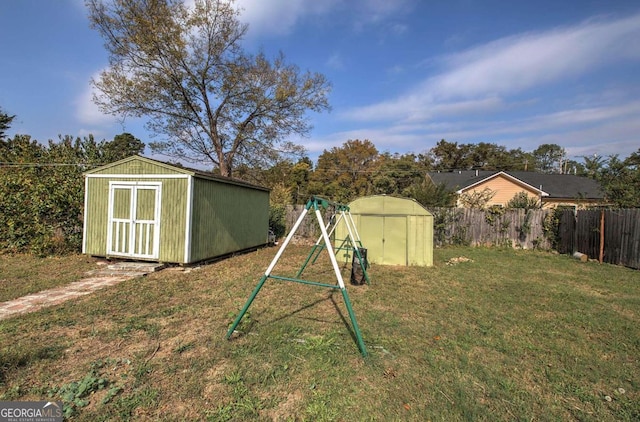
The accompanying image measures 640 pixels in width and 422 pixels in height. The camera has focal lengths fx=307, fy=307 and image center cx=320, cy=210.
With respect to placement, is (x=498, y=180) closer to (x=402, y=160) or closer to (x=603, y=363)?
(x=402, y=160)

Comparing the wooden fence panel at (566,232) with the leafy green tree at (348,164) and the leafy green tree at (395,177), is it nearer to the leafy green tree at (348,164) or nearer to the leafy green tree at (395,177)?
the leafy green tree at (395,177)

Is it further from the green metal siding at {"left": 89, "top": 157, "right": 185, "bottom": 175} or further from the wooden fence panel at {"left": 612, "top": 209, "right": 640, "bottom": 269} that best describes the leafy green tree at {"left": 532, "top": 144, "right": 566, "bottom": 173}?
the green metal siding at {"left": 89, "top": 157, "right": 185, "bottom": 175}

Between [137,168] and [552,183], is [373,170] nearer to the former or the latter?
[552,183]

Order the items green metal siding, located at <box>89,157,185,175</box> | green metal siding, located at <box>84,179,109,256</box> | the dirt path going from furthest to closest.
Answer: green metal siding, located at <box>84,179,109,256</box> → green metal siding, located at <box>89,157,185,175</box> → the dirt path

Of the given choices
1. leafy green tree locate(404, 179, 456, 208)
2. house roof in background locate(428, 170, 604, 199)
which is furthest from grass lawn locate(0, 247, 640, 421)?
house roof in background locate(428, 170, 604, 199)

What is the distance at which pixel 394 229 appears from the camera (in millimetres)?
9258

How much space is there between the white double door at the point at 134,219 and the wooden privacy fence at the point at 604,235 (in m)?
13.1

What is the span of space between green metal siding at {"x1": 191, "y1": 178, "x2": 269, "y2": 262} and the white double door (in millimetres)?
947

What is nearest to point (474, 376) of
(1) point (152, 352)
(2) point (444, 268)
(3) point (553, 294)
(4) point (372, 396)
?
(4) point (372, 396)

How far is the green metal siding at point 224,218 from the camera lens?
8.02 metres

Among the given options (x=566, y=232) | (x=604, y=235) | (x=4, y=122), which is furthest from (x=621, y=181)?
(x=4, y=122)

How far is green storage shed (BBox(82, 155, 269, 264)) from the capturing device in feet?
25.1

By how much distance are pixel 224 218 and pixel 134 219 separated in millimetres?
2347

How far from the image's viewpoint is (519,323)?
4.41 metres
